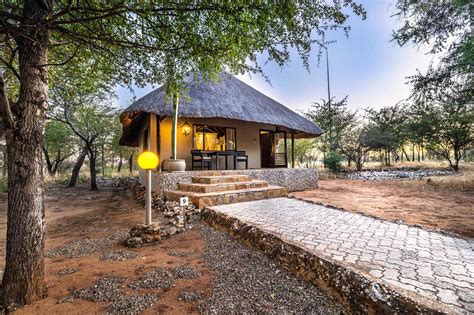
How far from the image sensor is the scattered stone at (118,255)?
2758 millimetres

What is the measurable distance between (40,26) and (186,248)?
116 inches

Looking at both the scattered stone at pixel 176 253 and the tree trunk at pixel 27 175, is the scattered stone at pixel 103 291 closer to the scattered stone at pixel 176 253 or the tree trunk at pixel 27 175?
the tree trunk at pixel 27 175

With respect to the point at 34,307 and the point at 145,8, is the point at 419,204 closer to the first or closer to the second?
the point at 145,8

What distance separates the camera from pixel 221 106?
790 centimetres

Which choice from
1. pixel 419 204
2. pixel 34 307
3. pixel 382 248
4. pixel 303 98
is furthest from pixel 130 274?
pixel 303 98

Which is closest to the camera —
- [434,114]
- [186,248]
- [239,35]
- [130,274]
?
[239,35]

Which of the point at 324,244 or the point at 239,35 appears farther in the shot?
the point at 324,244

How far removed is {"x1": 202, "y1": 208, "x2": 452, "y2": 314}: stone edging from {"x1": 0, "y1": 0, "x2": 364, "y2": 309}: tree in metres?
2.29

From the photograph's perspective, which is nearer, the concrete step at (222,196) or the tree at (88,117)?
the concrete step at (222,196)

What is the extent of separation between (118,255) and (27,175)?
163 centimetres

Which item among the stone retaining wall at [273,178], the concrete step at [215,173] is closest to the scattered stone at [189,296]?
the stone retaining wall at [273,178]

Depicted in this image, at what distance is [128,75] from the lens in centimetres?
309

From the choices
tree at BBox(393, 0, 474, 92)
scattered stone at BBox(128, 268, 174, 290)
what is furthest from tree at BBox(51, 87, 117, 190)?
tree at BBox(393, 0, 474, 92)

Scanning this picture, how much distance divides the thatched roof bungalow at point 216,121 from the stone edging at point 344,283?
5399 mm
